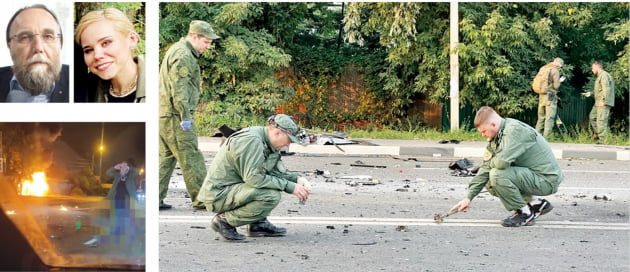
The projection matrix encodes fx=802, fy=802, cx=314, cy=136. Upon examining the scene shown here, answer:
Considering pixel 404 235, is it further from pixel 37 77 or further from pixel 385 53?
pixel 385 53

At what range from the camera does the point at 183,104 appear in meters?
6.05

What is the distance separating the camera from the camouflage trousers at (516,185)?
584cm

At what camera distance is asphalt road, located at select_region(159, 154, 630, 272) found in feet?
15.5

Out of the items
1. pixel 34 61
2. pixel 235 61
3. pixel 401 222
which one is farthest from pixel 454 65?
pixel 34 61

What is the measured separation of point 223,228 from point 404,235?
4.25ft

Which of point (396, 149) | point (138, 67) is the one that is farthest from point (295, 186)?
point (396, 149)

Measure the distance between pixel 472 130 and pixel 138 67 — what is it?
14.9 meters

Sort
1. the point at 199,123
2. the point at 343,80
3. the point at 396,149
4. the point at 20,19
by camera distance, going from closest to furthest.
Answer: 1. the point at 20,19
2. the point at 396,149
3. the point at 199,123
4. the point at 343,80

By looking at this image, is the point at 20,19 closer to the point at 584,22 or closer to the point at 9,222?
the point at 9,222

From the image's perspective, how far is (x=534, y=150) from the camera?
600cm

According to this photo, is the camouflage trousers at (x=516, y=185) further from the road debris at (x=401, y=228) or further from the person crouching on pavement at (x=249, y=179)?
the person crouching on pavement at (x=249, y=179)

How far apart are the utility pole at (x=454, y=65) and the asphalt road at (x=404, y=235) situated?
7.78m

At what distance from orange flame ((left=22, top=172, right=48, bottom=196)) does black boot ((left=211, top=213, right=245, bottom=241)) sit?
3156 mm

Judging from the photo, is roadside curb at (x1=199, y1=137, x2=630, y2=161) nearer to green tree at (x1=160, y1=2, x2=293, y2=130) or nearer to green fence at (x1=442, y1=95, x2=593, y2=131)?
green tree at (x1=160, y1=2, x2=293, y2=130)
